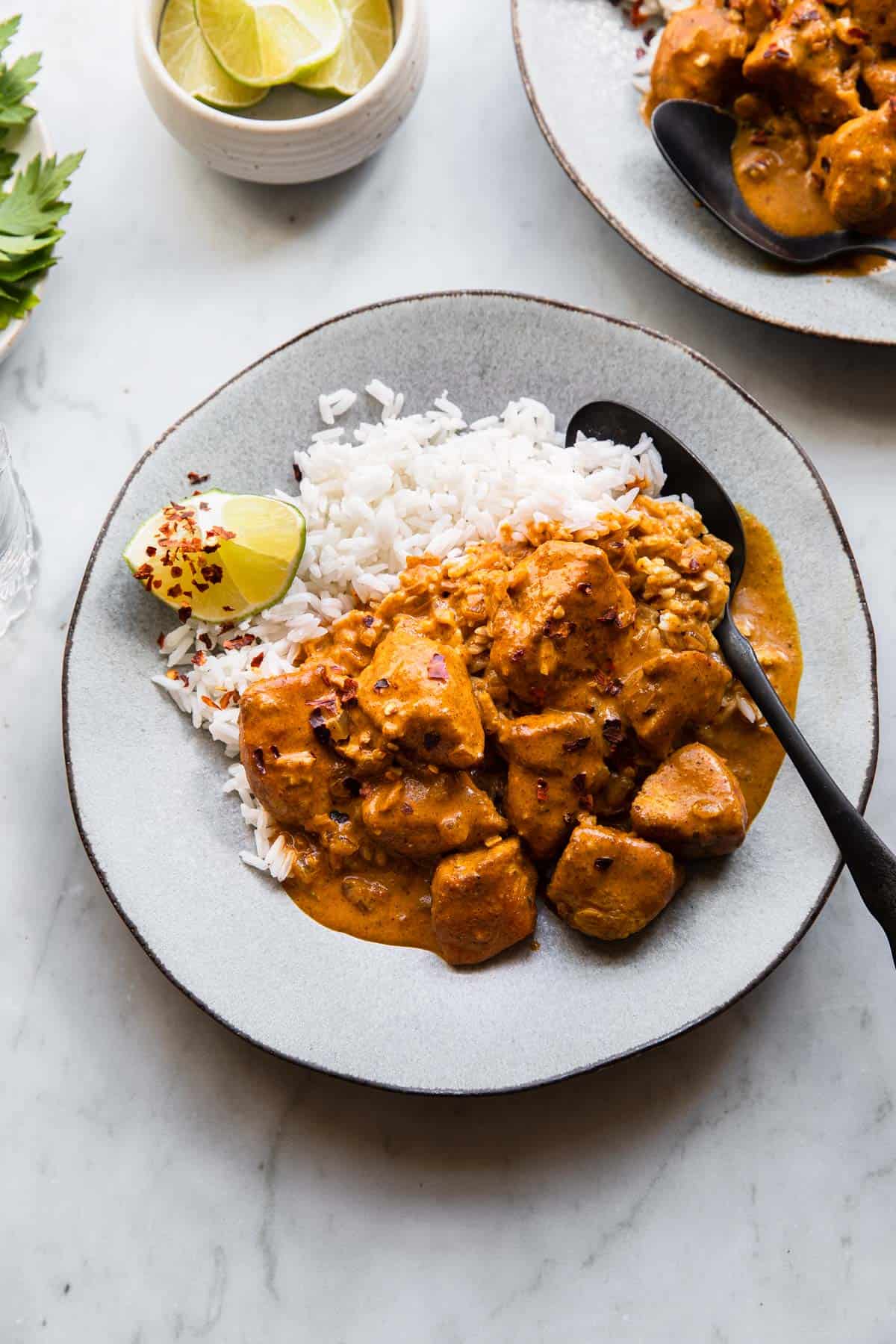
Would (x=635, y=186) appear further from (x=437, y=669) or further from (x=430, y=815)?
(x=430, y=815)

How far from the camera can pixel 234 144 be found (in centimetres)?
370

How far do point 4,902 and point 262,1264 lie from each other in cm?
118

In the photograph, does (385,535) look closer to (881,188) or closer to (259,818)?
(259,818)

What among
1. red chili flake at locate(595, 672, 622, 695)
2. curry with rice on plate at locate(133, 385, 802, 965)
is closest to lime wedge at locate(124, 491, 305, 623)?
curry with rice on plate at locate(133, 385, 802, 965)

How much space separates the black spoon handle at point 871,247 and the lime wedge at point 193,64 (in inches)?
67.3

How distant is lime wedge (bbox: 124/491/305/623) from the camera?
3293 mm

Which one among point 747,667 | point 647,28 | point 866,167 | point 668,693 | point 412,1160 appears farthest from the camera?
point 647,28

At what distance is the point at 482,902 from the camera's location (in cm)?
304

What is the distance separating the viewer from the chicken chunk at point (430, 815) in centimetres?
309

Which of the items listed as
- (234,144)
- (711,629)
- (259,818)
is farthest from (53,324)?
(711,629)

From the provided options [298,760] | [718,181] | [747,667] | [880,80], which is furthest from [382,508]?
[880,80]

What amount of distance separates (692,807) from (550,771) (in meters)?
0.34

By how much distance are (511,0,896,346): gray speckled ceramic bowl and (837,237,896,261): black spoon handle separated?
2.5 inches

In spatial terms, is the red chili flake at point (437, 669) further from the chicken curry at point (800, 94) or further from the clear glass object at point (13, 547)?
the chicken curry at point (800, 94)
